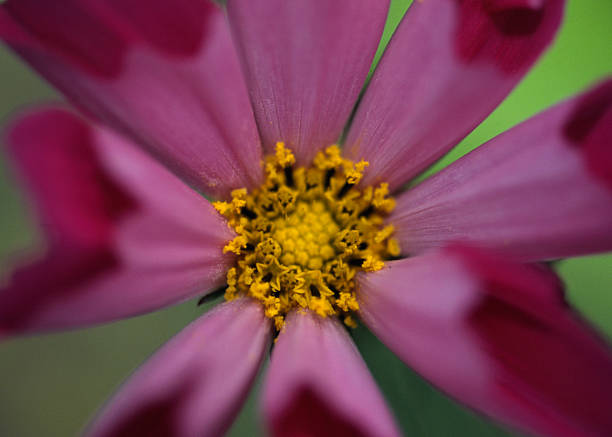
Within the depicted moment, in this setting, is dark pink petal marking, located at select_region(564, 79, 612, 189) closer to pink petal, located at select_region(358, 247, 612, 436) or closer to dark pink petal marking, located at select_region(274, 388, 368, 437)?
pink petal, located at select_region(358, 247, 612, 436)

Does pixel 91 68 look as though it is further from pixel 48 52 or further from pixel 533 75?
pixel 533 75

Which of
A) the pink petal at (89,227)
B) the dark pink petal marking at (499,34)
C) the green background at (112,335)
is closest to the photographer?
the pink petal at (89,227)

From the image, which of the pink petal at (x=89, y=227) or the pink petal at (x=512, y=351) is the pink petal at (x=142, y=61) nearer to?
the pink petal at (x=89, y=227)

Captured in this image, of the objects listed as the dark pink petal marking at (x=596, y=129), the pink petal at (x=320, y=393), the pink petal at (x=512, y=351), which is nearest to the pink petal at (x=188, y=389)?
the pink petal at (x=320, y=393)

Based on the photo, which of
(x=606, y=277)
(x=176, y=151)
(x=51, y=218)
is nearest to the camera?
(x=51, y=218)

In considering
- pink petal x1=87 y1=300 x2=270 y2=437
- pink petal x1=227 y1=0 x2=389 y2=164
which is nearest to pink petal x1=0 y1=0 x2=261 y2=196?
pink petal x1=227 y1=0 x2=389 y2=164

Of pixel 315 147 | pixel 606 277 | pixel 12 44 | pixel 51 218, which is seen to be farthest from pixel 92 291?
pixel 606 277
